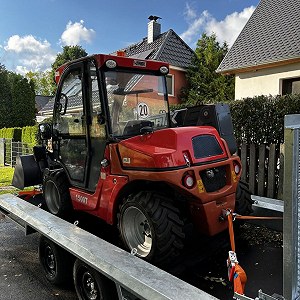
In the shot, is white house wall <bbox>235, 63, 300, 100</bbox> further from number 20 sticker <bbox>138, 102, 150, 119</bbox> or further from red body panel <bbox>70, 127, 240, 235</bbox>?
red body panel <bbox>70, 127, 240, 235</bbox>

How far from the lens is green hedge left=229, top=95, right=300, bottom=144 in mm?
5820

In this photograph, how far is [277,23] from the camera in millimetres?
12406

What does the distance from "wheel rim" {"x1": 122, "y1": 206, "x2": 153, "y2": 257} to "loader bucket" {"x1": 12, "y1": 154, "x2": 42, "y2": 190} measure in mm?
2377

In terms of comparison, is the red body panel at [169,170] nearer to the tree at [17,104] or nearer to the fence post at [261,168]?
the fence post at [261,168]

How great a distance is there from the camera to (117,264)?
2.21 metres

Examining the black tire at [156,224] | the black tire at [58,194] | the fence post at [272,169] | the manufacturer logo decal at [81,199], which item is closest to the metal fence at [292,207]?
the black tire at [156,224]

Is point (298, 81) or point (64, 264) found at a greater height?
point (298, 81)

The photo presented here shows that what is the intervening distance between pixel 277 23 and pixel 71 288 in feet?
41.4

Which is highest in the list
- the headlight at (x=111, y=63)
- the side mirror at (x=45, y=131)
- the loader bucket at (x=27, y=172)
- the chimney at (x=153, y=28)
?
the chimney at (x=153, y=28)

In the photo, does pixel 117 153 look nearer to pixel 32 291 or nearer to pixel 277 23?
pixel 32 291

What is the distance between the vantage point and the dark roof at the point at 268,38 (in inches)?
420

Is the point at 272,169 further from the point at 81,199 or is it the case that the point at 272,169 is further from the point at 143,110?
the point at 81,199

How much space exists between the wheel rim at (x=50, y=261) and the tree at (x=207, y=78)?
15865 millimetres

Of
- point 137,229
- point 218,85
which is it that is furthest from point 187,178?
point 218,85
